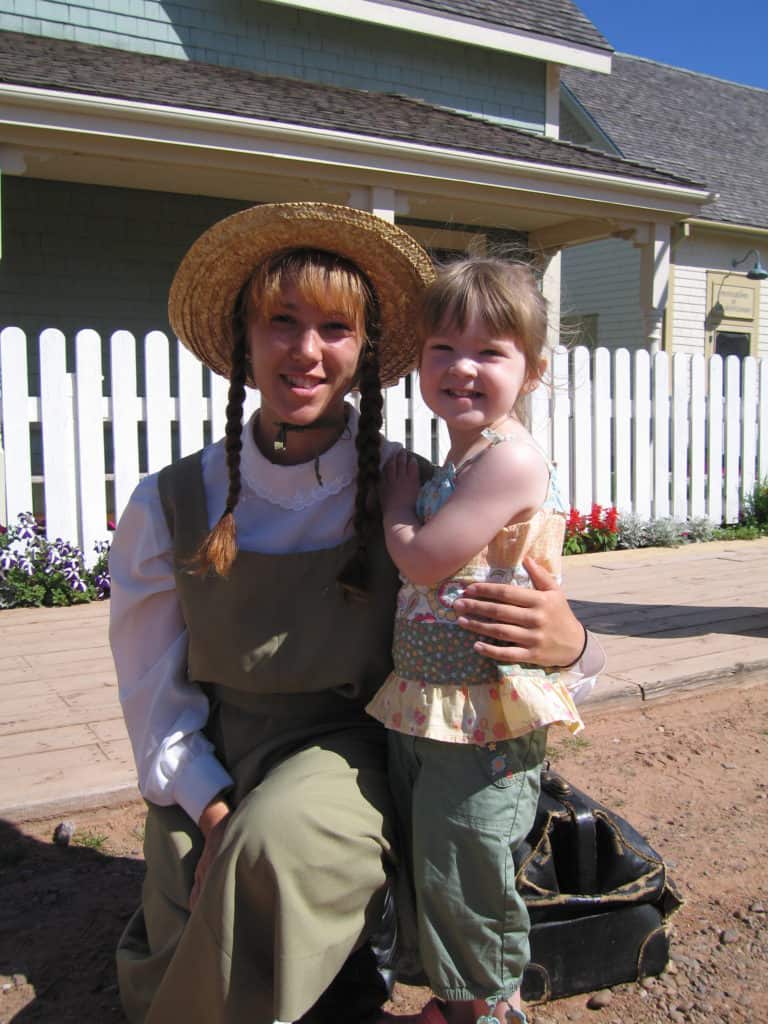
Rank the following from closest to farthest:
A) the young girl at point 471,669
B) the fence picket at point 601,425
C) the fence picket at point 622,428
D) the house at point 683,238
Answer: the young girl at point 471,669 < the fence picket at point 601,425 < the fence picket at point 622,428 < the house at point 683,238

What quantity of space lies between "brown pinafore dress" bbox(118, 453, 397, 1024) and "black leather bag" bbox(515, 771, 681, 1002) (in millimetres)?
416

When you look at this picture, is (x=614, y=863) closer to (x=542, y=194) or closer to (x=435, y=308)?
(x=435, y=308)

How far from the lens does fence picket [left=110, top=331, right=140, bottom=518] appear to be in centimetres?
618

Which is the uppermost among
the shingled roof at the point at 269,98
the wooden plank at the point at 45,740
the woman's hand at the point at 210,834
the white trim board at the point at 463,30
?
the white trim board at the point at 463,30

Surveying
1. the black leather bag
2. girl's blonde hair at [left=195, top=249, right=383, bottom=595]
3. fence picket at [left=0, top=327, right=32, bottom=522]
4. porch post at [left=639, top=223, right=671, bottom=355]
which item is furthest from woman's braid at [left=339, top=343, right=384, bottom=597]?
porch post at [left=639, top=223, right=671, bottom=355]

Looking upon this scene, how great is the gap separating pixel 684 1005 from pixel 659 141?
16.8 metres

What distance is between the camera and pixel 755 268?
14.9 m

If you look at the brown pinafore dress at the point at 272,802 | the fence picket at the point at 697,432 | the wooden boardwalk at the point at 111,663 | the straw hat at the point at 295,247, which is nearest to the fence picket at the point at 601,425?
the fence picket at the point at 697,432

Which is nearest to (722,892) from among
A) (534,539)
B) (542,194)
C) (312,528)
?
(534,539)

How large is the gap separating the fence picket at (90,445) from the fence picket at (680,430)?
4878mm

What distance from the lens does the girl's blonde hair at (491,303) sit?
191 centimetres

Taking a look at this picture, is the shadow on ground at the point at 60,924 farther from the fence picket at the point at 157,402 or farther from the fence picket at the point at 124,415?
the fence picket at the point at 157,402

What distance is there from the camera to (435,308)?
1.97 meters

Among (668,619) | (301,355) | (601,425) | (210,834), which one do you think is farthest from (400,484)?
(601,425)
